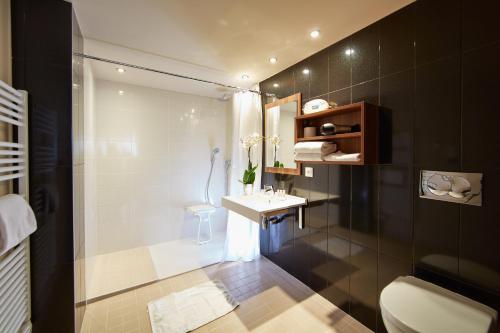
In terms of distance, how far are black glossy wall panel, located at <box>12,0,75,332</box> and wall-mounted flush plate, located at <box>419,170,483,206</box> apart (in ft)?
7.56

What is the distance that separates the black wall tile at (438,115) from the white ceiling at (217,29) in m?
0.52

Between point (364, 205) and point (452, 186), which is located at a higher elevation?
point (452, 186)

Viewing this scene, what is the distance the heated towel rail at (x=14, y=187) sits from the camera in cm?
106

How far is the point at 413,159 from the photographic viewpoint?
142 cm

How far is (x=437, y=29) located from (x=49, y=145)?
8.21ft

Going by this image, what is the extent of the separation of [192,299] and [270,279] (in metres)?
0.81

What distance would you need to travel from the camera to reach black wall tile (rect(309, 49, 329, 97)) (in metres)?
1.97

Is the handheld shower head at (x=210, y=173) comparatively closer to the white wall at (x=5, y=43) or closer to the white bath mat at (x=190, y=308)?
the white bath mat at (x=190, y=308)

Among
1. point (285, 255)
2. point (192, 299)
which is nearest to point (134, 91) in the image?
point (192, 299)

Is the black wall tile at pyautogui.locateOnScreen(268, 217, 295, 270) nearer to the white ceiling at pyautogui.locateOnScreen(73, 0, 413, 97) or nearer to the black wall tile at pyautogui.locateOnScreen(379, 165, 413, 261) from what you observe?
the black wall tile at pyautogui.locateOnScreen(379, 165, 413, 261)

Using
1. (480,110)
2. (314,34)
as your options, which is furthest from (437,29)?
(314,34)

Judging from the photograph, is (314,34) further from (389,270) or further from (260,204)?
(389,270)

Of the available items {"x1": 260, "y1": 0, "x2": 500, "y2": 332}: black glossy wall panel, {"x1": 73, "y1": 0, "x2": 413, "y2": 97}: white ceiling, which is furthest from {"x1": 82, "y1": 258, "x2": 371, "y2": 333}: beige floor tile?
{"x1": 73, "y1": 0, "x2": 413, "y2": 97}: white ceiling

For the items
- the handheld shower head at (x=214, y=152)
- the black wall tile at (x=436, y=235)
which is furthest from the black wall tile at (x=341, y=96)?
the handheld shower head at (x=214, y=152)
